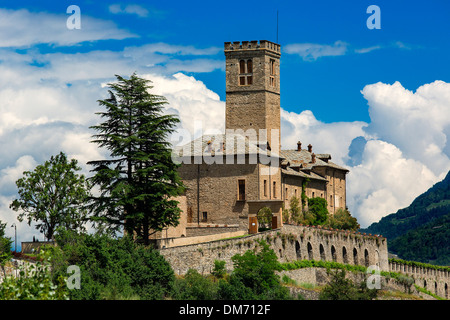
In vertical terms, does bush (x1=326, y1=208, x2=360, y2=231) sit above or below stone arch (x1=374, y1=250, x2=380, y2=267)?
above

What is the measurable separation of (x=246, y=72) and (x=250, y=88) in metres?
1.57

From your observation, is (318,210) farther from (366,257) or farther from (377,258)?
(377,258)

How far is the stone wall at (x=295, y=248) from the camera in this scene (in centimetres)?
5116

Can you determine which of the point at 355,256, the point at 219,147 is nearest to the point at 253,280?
the point at 219,147

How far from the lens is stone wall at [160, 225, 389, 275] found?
168 feet

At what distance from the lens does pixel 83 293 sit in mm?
37844

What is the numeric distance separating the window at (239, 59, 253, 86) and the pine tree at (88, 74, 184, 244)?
24.4 m

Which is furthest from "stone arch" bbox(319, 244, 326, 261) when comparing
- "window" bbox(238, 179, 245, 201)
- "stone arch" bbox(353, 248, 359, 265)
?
"window" bbox(238, 179, 245, 201)

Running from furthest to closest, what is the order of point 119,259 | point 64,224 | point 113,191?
point 64,224 → point 113,191 → point 119,259

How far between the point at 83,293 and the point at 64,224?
61.9ft

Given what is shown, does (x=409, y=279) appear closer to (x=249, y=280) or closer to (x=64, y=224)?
(x=249, y=280)

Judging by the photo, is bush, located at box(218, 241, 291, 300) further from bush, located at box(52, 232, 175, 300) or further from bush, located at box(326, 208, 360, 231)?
bush, located at box(326, 208, 360, 231)

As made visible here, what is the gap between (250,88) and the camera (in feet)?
248
